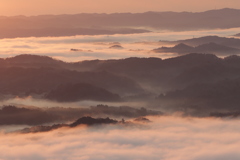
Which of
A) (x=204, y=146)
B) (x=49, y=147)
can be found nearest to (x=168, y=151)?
(x=204, y=146)

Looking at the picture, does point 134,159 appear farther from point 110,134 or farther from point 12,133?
point 12,133

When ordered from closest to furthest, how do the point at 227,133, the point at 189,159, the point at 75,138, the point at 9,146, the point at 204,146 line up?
the point at 189,159 → the point at 204,146 → the point at 9,146 → the point at 75,138 → the point at 227,133

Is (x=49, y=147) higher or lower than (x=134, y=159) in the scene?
higher

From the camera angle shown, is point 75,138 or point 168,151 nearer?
point 168,151

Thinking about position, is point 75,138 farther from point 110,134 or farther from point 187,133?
point 187,133

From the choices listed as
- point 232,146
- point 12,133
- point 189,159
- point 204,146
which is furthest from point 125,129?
point 189,159

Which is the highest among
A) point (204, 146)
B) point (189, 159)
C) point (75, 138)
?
point (75, 138)

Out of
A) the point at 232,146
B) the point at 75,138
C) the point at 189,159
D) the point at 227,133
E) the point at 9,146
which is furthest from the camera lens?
the point at 227,133

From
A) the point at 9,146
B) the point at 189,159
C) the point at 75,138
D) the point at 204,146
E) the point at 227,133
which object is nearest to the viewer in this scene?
the point at 189,159

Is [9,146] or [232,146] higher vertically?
[9,146]
